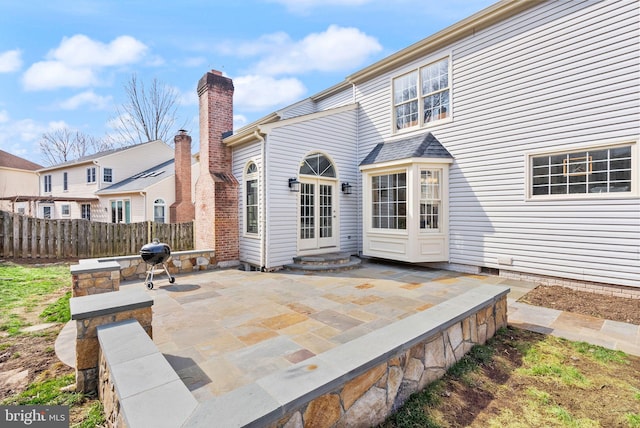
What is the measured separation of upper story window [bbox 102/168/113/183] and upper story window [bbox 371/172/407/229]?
17.9m

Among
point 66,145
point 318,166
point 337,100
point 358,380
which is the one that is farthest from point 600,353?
point 66,145

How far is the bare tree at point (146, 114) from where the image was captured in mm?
24438

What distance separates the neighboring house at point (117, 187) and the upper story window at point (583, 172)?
50.8ft

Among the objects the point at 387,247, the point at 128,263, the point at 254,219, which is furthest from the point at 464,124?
the point at 128,263

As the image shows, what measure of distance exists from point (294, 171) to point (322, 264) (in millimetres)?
2514

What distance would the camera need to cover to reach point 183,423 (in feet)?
4.69

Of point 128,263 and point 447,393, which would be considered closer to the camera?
point 447,393

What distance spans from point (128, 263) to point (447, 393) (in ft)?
22.2

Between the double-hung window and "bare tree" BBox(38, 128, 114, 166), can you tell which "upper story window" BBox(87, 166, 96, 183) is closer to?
the double-hung window

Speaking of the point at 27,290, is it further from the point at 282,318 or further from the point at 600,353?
the point at 600,353

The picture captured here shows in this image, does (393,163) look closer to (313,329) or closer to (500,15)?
(500,15)

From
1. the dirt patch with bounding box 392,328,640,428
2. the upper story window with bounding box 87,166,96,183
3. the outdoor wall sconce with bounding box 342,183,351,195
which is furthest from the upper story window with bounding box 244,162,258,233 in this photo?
the upper story window with bounding box 87,166,96,183

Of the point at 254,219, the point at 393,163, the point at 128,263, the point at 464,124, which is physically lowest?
the point at 128,263

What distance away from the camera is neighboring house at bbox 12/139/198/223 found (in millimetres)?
16578
